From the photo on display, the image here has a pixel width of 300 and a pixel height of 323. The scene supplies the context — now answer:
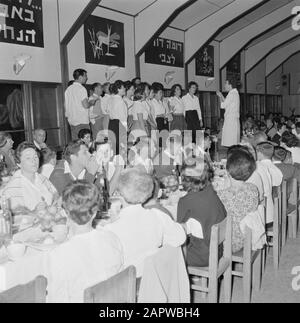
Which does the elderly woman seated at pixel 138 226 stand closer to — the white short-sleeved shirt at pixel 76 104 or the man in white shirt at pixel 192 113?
the white short-sleeved shirt at pixel 76 104

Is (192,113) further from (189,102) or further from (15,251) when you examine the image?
(15,251)

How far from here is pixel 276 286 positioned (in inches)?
145

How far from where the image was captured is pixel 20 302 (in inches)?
63.9

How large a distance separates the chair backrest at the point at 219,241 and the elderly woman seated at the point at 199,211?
0.14 meters

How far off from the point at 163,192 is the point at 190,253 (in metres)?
0.88

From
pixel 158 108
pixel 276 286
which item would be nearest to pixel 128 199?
Answer: pixel 276 286

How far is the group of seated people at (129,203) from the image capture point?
2039mm

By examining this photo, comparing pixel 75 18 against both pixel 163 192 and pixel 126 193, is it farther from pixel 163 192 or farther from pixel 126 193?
pixel 126 193

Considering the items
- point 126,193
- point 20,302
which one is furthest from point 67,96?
point 20,302

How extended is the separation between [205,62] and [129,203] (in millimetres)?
12343

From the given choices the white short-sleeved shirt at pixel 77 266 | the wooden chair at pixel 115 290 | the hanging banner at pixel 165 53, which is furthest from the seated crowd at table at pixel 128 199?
the hanging banner at pixel 165 53

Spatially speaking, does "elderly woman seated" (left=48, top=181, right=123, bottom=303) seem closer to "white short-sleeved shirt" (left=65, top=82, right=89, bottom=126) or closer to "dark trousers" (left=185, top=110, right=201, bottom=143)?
"white short-sleeved shirt" (left=65, top=82, right=89, bottom=126)

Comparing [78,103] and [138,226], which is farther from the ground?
[78,103]

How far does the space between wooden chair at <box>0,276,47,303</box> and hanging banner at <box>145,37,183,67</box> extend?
987 centimetres
